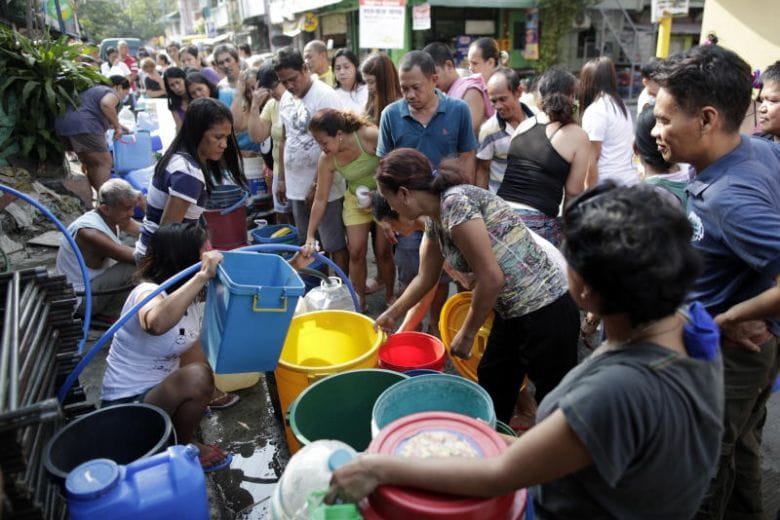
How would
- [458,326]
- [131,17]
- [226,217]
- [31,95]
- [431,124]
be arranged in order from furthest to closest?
[131,17] → [31,95] → [226,217] → [431,124] → [458,326]

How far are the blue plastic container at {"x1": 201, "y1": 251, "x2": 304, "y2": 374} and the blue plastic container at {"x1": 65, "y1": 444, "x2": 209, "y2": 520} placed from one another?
16.8 inches

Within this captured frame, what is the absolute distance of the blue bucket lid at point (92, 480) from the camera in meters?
1.60

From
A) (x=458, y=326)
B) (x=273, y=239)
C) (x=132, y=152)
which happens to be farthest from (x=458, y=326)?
(x=132, y=152)

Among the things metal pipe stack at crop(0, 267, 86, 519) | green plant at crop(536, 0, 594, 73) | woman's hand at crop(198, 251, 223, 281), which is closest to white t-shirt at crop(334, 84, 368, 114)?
woman's hand at crop(198, 251, 223, 281)

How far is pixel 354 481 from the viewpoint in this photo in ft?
4.17

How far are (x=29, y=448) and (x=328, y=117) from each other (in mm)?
2631

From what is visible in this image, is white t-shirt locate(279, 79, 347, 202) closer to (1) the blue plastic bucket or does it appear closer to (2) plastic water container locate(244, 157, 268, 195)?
(2) plastic water container locate(244, 157, 268, 195)

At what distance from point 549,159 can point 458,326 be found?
3.70ft

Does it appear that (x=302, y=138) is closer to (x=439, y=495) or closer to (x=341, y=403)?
(x=341, y=403)

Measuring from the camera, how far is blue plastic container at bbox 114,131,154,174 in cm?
679

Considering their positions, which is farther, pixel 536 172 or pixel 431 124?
pixel 431 124

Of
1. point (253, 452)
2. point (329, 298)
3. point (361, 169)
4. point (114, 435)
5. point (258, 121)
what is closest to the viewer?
point (114, 435)

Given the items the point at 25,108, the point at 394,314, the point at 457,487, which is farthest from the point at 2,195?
the point at 457,487

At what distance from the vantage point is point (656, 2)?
7.84m
